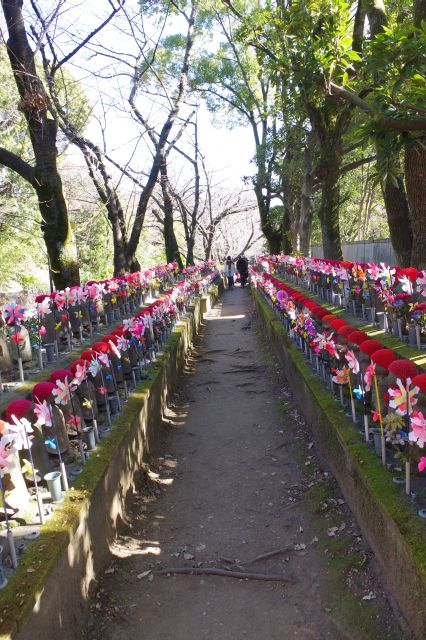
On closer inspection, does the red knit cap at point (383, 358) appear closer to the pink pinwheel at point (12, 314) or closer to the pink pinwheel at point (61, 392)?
the pink pinwheel at point (61, 392)

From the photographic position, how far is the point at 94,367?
14.2 feet

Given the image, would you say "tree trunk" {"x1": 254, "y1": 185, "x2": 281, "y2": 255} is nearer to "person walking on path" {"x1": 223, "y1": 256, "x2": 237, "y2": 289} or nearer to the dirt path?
"person walking on path" {"x1": 223, "y1": 256, "x2": 237, "y2": 289}

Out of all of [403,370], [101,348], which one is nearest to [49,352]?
[101,348]

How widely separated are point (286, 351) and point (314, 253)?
25130 millimetres

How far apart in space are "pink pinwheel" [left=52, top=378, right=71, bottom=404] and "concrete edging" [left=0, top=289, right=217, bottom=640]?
53cm

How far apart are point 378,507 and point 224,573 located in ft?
3.92

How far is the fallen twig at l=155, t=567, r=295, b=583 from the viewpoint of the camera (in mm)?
3329

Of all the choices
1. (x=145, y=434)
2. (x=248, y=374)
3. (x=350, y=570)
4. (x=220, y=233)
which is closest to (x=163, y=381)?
(x=145, y=434)

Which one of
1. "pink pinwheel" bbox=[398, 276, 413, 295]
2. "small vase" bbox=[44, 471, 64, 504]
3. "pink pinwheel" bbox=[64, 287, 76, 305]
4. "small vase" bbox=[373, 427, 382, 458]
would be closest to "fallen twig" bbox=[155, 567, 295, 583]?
"small vase" bbox=[44, 471, 64, 504]

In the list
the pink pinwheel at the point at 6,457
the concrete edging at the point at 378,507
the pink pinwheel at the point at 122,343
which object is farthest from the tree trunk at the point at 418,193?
the pink pinwheel at the point at 6,457

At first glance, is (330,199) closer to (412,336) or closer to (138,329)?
(412,336)

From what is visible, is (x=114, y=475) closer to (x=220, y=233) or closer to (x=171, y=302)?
(x=171, y=302)

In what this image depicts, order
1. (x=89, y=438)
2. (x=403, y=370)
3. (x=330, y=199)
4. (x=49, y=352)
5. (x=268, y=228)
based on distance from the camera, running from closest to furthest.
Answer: (x=403, y=370), (x=89, y=438), (x=49, y=352), (x=330, y=199), (x=268, y=228)

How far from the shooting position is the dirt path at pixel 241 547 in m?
2.93
